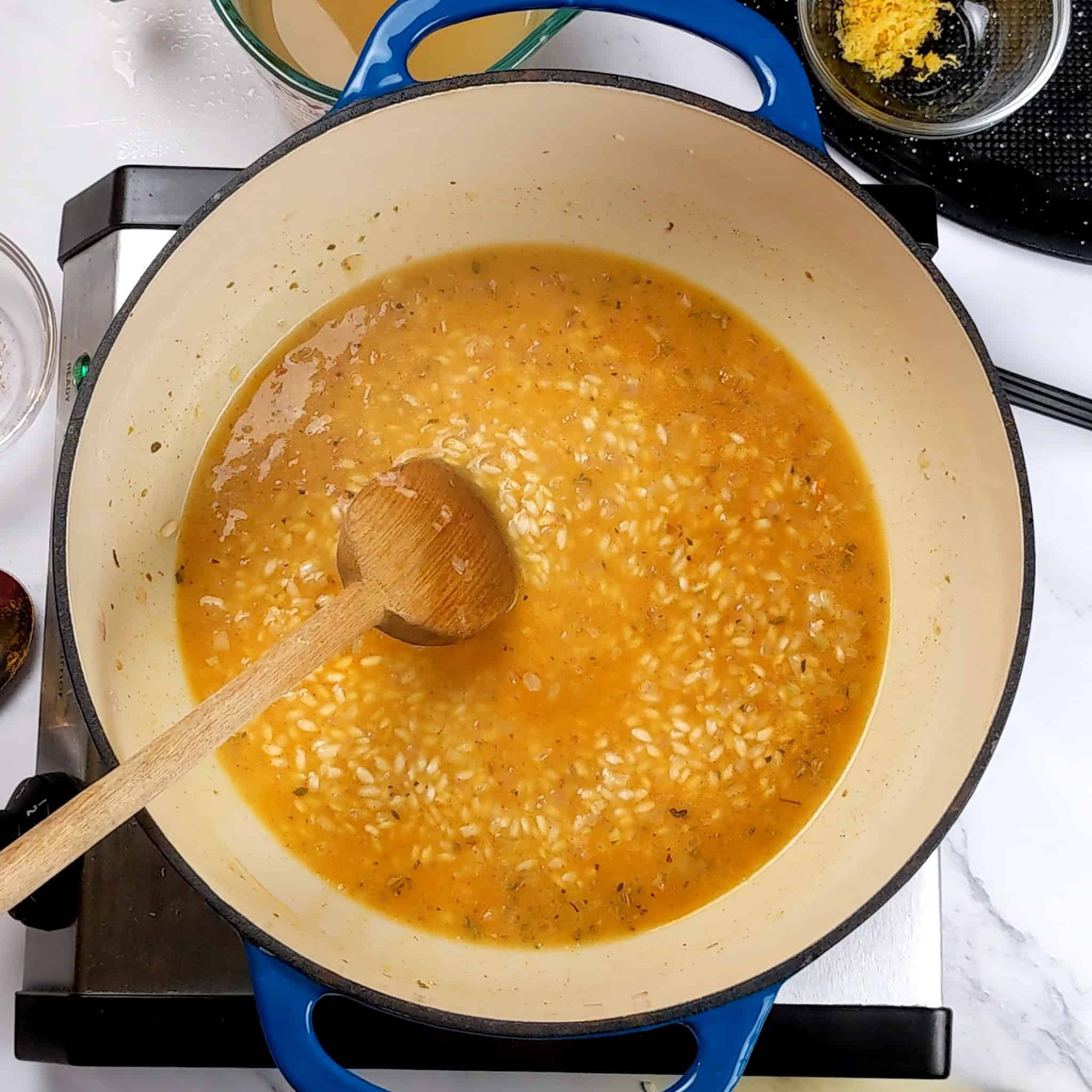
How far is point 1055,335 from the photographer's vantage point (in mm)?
1370

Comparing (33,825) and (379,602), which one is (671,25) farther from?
(33,825)

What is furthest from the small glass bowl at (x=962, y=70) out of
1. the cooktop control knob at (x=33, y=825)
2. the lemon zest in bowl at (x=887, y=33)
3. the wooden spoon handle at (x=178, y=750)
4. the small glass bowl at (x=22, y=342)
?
the cooktop control knob at (x=33, y=825)

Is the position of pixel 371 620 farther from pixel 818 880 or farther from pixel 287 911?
pixel 818 880

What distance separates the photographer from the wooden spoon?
2.83ft

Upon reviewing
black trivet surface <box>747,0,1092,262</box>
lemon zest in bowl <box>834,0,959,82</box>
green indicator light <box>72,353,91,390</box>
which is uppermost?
lemon zest in bowl <box>834,0,959,82</box>

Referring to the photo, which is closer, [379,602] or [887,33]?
[379,602]

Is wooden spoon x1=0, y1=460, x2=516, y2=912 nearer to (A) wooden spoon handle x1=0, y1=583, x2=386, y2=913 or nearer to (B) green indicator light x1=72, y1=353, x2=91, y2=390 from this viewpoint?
(A) wooden spoon handle x1=0, y1=583, x2=386, y2=913

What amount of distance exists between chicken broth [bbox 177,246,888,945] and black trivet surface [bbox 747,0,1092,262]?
0.33 meters

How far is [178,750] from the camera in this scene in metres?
0.88

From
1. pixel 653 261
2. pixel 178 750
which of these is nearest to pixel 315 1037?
pixel 178 750

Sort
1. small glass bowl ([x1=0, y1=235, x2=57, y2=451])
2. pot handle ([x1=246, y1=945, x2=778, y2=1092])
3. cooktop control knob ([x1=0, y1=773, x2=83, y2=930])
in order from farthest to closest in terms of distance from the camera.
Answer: small glass bowl ([x1=0, y1=235, x2=57, y2=451])
cooktop control knob ([x1=0, y1=773, x2=83, y2=930])
pot handle ([x1=246, y1=945, x2=778, y2=1092])

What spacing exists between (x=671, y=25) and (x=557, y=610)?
1.92 feet

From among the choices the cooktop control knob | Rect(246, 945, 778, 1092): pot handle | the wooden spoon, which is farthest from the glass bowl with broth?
Rect(246, 945, 778, 1092): pot handle

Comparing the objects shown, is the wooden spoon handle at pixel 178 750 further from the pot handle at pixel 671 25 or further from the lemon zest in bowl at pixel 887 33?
the lemon zest in bowl at pixel 887 33
